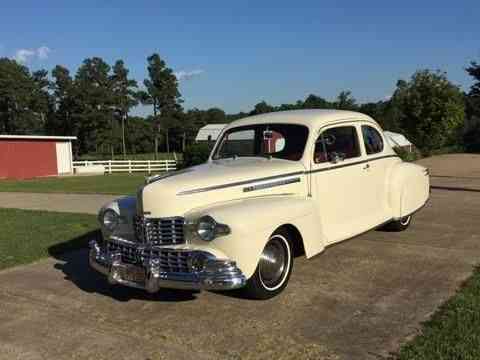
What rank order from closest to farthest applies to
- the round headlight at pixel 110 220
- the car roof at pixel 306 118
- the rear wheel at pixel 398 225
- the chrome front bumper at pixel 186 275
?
the chrome front bumper at pixel 186 275, the round headlight at pixel 110 220, the car roof at pixel 306 118, the rear wheel at pixel 398 225

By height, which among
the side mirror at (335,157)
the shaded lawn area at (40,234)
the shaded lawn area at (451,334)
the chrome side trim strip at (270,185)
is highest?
the side mirror at (335,157)

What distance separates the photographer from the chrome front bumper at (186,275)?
14.5 feet

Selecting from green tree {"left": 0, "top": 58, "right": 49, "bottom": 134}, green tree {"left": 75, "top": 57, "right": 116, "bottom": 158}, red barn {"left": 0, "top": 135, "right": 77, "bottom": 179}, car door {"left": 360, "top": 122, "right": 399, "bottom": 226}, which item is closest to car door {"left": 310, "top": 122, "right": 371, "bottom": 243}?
car door {"left": 360, "top": 122, "right": 399, "bottom": 226}

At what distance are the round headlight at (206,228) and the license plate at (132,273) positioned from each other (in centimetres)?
66

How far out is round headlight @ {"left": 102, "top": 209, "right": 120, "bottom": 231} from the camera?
5.44 meters

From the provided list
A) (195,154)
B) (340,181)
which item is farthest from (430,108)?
(340,181)

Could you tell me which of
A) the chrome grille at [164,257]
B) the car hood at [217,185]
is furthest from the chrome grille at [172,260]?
the car hood at [217,185]

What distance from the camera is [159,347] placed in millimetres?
4023

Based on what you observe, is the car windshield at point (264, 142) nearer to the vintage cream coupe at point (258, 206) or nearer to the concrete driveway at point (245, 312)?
the vintage cream coupe at point (258, 206)

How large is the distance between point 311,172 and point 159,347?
266 cm

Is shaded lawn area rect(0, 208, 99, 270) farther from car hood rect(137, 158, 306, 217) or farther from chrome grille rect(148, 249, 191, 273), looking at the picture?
chrome grille rect(148, 249, 191, 273)

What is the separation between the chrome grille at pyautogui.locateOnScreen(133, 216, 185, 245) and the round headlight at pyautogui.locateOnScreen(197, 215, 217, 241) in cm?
22

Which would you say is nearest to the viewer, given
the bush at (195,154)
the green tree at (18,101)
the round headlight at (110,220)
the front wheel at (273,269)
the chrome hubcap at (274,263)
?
the front wheel at (273,269)

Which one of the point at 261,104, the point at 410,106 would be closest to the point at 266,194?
the point at 410,106
